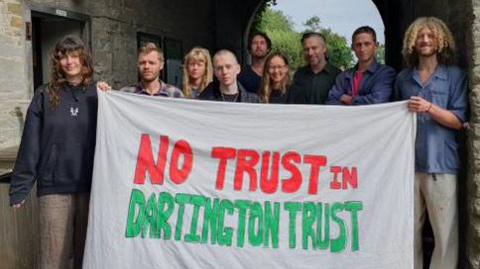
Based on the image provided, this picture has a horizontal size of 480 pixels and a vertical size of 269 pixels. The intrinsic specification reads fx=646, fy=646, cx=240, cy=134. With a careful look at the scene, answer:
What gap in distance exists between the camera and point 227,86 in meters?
4.05

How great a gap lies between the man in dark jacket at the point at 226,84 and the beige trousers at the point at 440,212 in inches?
45.9

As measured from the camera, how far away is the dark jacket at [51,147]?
11.7ft

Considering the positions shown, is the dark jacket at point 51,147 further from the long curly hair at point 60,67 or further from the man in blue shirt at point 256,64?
the man in blue shirt at point 256,64

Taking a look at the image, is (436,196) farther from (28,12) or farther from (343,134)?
(28,12)

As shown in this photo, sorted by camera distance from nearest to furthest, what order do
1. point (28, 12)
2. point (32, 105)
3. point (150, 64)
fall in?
1. point (32, 105)
2. point (150, 64)
3. point (28, 12)

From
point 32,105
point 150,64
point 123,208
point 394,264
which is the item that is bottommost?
point 394,264

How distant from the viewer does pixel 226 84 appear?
13.2 feet

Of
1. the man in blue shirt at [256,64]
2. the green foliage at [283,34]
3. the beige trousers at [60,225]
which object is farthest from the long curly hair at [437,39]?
the green foliage at [283,34]

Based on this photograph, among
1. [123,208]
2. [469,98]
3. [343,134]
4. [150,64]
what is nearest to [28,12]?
[150,64]

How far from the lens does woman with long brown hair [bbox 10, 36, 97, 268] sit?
11.7 ft

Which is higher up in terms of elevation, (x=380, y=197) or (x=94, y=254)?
(x=380, y=197)

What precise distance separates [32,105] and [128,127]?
55 centimetres

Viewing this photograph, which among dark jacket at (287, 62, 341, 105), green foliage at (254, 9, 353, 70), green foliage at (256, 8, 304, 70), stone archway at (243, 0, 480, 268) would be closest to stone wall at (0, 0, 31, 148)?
dark jacket at (287, 62, 341, 105)

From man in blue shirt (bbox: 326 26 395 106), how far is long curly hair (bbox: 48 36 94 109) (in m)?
1.60
